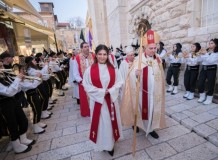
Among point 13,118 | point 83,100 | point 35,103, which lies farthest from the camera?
point 83,100

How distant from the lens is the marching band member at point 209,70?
13.3 ft

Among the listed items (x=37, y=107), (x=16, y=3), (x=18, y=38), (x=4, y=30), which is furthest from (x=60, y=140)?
(x=18, y=38)

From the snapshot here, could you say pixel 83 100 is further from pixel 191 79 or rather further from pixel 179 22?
pixel 179 22

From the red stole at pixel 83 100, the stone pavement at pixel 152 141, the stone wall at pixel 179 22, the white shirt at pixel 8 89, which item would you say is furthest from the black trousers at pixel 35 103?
the stone wall at pixel 179 22

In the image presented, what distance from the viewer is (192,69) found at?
478cm

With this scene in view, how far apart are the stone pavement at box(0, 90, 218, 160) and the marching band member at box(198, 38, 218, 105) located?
394 mm

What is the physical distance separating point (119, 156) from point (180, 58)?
13.9 feet

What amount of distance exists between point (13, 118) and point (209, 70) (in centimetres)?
505

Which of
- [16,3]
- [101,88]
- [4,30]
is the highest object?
[16,3]

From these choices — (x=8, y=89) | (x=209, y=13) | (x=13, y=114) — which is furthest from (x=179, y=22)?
(x=13, y=114)

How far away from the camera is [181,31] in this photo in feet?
19.4

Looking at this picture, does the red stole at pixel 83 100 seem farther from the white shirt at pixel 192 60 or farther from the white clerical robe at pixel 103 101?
the white shirt at pixel 192 60

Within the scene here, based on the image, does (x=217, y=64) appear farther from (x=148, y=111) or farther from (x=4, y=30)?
(x=4, y=30)

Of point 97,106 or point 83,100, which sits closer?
point 97,106
